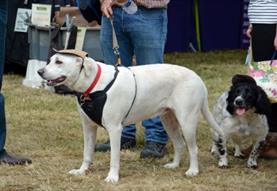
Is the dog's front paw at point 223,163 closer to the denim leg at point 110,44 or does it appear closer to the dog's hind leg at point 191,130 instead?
the dog's hind leg at point 191,130

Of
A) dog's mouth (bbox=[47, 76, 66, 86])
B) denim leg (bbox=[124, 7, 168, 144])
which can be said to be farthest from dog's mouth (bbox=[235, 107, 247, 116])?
dog's mouth (bbox=[47, 76, 66, 86])

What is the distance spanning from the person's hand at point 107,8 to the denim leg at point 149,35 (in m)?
0.16

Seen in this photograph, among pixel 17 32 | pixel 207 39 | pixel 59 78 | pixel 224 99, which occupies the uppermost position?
pixel 59 78

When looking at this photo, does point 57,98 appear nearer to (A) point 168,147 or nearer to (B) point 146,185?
(A) point 168,147

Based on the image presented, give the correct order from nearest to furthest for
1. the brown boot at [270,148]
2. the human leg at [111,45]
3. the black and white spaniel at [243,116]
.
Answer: the black and white spaniel at [243,116] < the human leg at [111,45] < the brown boot at [270,148]

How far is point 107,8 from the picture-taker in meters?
5.29

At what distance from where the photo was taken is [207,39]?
1385cm

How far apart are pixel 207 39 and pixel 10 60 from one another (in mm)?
5029

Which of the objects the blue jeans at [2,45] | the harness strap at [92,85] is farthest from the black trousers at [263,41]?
the blue jeans at [2,45]

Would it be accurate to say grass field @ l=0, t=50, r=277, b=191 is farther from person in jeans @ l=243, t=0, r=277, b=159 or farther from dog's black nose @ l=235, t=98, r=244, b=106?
person in jeans @ l=243, t=0, r=277, b=159

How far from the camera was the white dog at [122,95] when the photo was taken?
4.57m

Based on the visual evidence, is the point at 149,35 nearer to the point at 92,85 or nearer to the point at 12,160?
the point at 92,85

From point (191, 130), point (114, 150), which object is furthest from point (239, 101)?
point (114, 150)

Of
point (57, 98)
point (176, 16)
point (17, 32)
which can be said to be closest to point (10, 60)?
point (17, 32)
